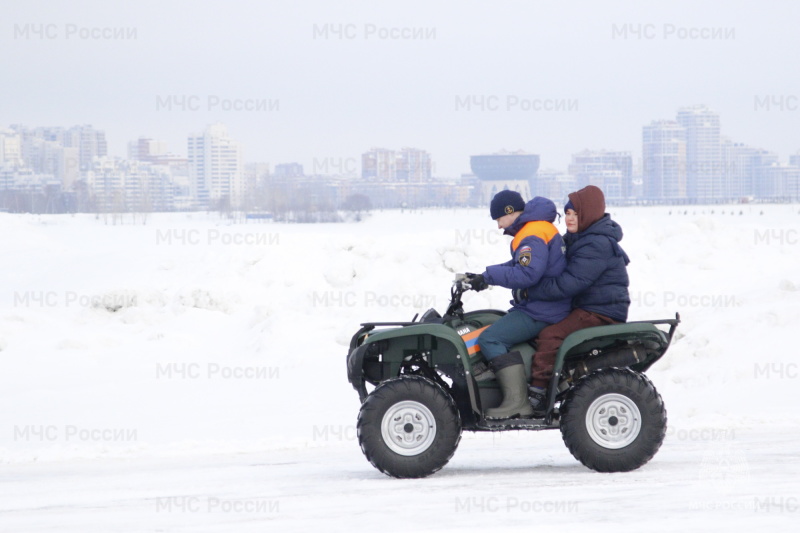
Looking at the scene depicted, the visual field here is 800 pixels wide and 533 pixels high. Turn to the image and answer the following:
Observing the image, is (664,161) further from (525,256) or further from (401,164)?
(525,256)

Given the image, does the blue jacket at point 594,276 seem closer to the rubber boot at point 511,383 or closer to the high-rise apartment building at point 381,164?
the rubber boot at point 511,383

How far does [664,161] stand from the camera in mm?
162250

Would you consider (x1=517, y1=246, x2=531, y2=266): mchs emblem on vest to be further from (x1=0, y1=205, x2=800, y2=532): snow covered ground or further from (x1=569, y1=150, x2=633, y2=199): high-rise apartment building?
(x1=569, y1=150, x2=633, y2=199): high-rise apartment building

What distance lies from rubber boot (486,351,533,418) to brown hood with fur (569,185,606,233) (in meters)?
0.99

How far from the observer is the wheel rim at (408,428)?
259 inches

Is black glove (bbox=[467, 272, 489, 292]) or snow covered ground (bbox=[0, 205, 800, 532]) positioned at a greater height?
black glove (bbox=[467, 272, 489, 292])

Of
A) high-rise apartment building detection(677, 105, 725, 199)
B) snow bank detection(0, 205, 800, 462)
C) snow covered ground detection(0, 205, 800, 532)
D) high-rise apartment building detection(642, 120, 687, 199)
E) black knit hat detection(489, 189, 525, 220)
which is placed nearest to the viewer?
snow covered ground detection(0, 205, 800, 532)

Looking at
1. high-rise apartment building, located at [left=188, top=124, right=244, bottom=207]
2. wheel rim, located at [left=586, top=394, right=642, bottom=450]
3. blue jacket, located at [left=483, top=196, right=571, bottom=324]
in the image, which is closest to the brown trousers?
blue jacket, located at [left=483, top=196, right=571, bottom=324]

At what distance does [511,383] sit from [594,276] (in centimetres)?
88

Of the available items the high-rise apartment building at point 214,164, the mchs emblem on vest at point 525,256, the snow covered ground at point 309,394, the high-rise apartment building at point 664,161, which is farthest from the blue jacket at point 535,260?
the high-rise apartment building at point 664,161

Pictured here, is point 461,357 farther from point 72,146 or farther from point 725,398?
point 72,146

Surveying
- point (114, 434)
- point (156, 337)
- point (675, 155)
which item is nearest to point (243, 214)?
point (156, 337)

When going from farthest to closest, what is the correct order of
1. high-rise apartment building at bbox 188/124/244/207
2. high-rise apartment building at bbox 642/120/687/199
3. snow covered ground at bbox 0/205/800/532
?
high-rise apartment building at bbox 642/120/687/199, high-rise apartment building at bbox 188/124/244/207, snow covered ground at bbox 0/205/800/532

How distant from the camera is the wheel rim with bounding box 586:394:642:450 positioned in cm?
652
